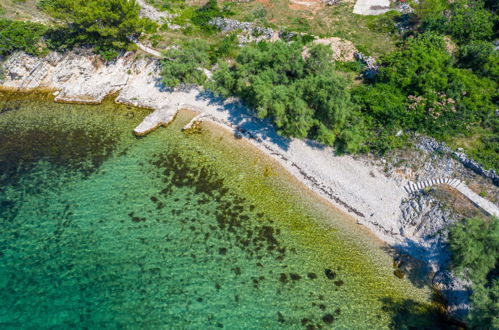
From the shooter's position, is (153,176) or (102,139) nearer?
(153,176)

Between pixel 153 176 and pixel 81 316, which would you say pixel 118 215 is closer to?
pixel 153 176

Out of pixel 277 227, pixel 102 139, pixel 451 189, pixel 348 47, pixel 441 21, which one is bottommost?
pixel 277 227

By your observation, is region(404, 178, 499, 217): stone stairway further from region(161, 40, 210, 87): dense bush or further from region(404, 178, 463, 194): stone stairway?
region(161, 40, 210, 87): dense bush

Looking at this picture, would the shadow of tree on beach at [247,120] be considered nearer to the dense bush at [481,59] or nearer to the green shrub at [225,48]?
the green shrub at [225,48]

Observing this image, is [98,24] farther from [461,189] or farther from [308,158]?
[461,189]

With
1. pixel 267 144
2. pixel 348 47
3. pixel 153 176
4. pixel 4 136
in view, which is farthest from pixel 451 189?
pixel 4 136

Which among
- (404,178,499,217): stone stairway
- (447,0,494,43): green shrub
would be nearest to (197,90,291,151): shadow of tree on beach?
(404,178,499,217): stone stairway

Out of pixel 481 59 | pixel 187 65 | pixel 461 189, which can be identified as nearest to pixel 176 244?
pixel 187 65
